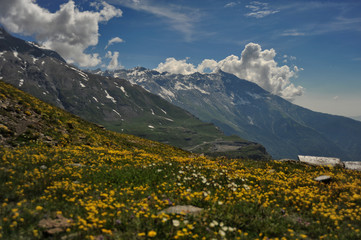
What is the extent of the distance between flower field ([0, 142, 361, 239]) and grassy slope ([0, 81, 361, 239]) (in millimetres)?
37

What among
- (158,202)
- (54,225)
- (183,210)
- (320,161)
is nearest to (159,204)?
(158,202)

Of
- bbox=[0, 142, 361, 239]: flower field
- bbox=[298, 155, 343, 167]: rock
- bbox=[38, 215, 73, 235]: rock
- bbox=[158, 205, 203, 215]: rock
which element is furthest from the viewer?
bbox=[298, 155, 343, 167]: rock

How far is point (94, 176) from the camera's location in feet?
40.8

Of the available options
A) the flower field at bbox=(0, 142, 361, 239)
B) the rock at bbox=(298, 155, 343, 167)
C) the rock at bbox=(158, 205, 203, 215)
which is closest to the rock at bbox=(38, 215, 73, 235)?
the flower field at bbox=(0, 142, 361, 239)

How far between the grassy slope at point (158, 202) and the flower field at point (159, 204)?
0.04 metres

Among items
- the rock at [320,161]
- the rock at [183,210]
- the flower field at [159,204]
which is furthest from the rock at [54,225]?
the rock at [320,161]

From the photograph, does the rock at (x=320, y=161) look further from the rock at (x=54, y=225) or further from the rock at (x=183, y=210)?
the rock at (x=54, y=225)

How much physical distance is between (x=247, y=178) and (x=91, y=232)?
10.1m

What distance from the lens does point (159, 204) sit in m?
9.38

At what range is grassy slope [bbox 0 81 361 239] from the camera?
729 cm

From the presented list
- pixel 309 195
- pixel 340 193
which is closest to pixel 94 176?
pixel 309 195

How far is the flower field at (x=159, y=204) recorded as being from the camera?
7.23 meters

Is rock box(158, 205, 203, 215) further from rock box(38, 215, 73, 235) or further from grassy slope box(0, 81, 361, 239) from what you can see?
rock box(38, 215, 73, 235)

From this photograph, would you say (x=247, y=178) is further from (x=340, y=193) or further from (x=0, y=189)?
(x=0, y=189)
